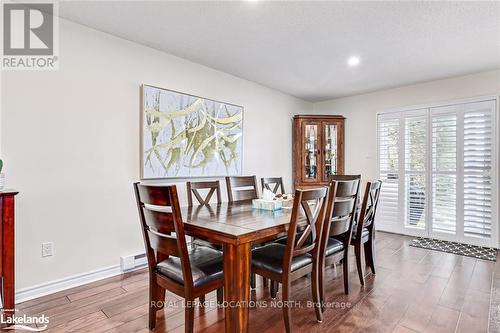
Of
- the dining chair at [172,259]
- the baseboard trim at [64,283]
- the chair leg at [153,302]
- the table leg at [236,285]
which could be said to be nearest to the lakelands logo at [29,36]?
the dining chair at [172,259]

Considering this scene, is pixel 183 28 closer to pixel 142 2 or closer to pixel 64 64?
pixel 142 2

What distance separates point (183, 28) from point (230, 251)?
215 cm

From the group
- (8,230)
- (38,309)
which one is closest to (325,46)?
(8,230)

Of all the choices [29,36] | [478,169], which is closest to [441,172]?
[478,169]

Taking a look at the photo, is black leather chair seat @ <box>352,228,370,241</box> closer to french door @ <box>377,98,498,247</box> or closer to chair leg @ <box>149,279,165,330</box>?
chair leg @ <box>149,279,165,330</box>

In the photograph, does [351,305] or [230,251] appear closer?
[230,251]

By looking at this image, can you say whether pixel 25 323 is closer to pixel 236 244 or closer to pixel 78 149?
pixel 78 149

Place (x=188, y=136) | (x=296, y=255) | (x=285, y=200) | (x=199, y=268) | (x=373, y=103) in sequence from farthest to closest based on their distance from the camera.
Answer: (x=373, y=103) < (x=188, y=136) < (x=285, y=200) < (x=296, y=255) < (x=199, y=268)

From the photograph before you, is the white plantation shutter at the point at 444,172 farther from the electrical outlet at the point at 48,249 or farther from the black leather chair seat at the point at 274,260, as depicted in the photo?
the electrical outlet at the point at 48,249

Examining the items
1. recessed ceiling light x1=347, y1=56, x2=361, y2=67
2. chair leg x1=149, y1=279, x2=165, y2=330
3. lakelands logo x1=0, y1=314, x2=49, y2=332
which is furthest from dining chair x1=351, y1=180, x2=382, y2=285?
lakelands logo x1=0, y1=314, x2=49, y2=332

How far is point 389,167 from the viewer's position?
466cm

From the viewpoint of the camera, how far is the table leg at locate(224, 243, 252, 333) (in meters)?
1.57

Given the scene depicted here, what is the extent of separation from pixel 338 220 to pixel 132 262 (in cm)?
216

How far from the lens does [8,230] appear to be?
1.88 metres
